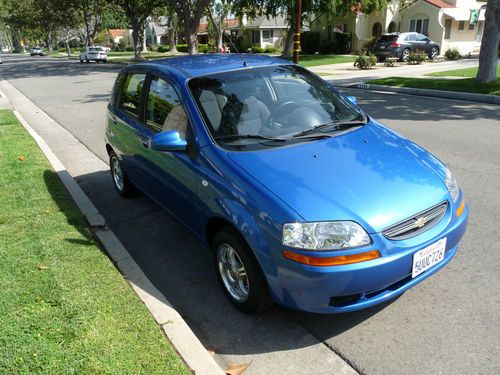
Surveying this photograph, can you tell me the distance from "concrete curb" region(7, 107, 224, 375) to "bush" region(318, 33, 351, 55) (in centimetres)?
3593

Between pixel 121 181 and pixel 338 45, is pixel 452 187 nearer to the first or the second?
pixel 121 181

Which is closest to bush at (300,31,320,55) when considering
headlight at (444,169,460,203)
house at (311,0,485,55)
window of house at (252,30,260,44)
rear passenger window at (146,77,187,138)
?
house at (311,0,485,55)

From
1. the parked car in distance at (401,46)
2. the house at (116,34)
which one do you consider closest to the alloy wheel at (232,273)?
the parked car in distance at (401,46)

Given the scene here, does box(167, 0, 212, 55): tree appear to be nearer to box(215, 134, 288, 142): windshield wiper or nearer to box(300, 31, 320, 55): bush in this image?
box(300, 31, 320, 55): bush

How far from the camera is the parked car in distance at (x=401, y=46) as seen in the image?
1044 inches

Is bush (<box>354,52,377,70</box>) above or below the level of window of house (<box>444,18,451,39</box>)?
below

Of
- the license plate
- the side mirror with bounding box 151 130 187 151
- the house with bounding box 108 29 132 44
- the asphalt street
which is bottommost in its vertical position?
the asphalt street

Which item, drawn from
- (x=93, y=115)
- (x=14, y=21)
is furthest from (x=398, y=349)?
(x=14, y=21)

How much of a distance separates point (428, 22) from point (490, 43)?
23019 millimetres

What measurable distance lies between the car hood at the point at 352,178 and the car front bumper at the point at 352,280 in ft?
0.61

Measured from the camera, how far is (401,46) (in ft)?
87.4

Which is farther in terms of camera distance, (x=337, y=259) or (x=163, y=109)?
(x=163, y=109)

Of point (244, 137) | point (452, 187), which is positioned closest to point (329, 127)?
point (244, 137)

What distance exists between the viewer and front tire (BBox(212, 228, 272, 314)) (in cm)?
295
